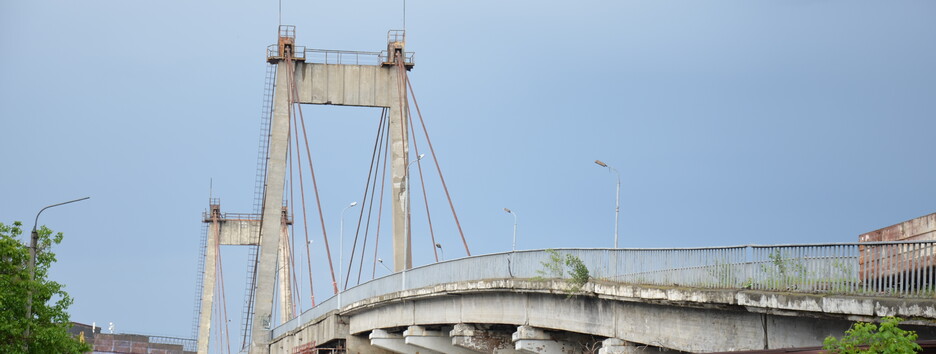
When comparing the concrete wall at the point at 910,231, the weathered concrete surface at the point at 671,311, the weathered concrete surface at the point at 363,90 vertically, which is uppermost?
the weathered concrete surface at the point at 363,90

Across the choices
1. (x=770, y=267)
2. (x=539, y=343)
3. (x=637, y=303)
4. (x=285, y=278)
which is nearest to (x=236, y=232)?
(x=285, y=278)

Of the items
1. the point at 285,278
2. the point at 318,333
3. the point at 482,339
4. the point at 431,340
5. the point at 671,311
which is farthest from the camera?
the point at 285,278

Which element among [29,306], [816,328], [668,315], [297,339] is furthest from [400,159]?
[816,328]

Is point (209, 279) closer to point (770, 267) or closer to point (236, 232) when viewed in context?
point (236, 232)

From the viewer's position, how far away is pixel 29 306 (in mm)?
33312

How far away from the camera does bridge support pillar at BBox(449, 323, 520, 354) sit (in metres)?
34.8

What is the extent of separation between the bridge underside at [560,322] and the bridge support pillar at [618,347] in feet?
0.06

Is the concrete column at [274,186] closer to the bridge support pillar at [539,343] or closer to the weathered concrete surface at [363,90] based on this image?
the weathered concrete surface at [363,90]

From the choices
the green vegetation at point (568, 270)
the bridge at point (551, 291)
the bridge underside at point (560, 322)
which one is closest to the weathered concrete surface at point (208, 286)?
the bridge at point (551, 291)

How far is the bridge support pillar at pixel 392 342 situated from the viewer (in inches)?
1649

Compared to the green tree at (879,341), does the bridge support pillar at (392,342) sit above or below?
below

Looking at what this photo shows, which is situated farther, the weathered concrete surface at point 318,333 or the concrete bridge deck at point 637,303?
the weathered concrete surface at point 318,333

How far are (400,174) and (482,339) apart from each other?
52.3 feet

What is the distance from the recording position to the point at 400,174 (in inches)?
1967
